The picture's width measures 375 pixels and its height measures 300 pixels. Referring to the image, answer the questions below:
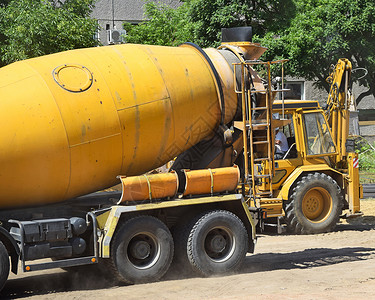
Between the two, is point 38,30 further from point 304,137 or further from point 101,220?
point 101,220

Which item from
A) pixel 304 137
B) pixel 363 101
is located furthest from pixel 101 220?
pixel 363 101

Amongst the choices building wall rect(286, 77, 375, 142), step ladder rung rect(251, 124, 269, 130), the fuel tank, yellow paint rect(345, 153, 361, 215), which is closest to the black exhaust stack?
the fuel tank

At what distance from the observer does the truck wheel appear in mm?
9477

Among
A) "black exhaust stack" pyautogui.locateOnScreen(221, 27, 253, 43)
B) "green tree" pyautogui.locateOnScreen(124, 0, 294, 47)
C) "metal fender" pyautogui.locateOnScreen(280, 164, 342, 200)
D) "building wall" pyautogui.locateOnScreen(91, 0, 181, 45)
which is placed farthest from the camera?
"building wall" pyautogui.locateOnScreen(91, 0, 181, 45)

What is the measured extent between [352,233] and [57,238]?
7.42 meters

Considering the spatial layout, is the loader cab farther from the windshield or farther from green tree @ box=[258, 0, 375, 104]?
green tree @ box=[258, 0, 375, 104]

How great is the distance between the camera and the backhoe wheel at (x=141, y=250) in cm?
889

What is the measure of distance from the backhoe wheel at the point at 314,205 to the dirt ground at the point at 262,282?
1540 mm

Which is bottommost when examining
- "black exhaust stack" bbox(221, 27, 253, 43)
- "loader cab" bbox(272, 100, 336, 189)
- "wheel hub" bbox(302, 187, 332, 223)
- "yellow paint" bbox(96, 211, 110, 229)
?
"wheel hub" bbox(302, 187, 332, 223)

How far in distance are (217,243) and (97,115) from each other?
2646 mm

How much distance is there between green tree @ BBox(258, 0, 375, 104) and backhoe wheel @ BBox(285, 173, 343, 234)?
922 cm

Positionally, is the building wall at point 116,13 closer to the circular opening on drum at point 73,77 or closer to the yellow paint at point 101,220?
the circular opening on drum at point 73,77

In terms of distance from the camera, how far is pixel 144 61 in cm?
945

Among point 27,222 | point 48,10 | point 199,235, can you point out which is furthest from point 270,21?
point 27,222
